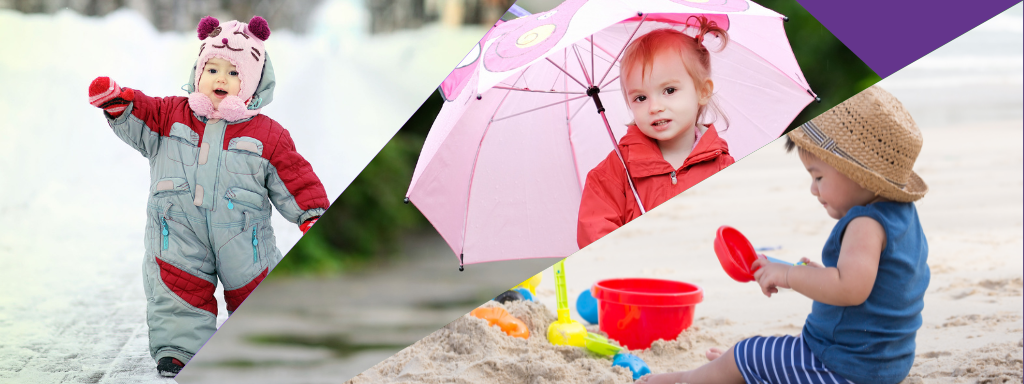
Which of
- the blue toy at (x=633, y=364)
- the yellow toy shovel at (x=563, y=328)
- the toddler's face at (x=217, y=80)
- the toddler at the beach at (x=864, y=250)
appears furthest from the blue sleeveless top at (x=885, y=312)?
the toddler's face at (x=217, y=80)

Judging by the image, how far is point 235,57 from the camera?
5.95ft

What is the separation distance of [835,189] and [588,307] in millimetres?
1114

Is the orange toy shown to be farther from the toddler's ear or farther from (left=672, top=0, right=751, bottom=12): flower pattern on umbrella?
(left=672, top=0, right=751, bottom=12): flower pattern on umbrella

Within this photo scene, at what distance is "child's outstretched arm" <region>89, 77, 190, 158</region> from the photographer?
68.4 inches

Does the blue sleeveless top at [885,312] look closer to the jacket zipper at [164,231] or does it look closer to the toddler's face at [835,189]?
the toddler's face at [835,189]

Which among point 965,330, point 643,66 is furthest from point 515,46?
point 965,330

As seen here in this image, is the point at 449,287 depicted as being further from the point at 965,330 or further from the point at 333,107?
the point at 333,107

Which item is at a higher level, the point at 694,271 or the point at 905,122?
the point at 905,122

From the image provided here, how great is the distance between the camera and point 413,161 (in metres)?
1.49

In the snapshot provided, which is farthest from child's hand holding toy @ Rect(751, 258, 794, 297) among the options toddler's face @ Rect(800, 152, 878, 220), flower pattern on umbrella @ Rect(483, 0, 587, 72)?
flower pattern on umbrella @ Rect(483, 0, 587, 72)

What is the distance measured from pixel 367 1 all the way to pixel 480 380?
22.5 ft

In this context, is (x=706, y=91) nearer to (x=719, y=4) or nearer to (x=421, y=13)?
(x=719, y=4)

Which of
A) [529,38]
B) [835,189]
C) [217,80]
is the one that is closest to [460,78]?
[529,38]

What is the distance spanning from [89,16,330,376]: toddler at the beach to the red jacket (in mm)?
672
